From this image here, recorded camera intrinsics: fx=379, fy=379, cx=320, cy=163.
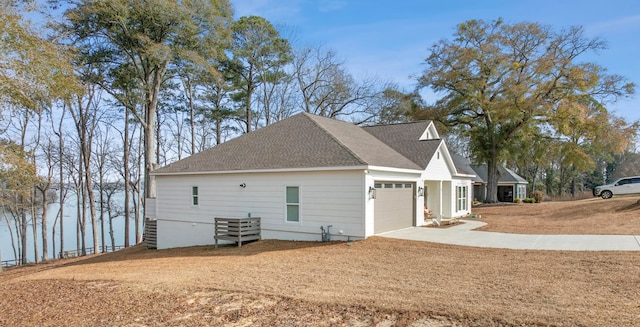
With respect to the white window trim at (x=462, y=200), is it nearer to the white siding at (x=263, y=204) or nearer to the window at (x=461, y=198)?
the window at (x=461, y=198)

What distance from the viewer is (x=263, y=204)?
1384 cm

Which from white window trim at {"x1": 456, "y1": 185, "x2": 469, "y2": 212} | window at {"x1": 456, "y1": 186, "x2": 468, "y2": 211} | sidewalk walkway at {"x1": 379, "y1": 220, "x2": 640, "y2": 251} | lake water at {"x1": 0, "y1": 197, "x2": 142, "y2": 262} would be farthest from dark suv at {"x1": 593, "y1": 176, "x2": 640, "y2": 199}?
lake water at {"x1": 0, "y1": 197, "x2": 142, "y2": 262}

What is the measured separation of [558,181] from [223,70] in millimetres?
46781

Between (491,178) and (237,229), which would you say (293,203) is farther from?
(491,178)

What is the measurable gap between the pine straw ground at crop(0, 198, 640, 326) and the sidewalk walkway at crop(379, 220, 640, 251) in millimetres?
935

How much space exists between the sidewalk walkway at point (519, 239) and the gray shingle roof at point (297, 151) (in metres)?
2.57

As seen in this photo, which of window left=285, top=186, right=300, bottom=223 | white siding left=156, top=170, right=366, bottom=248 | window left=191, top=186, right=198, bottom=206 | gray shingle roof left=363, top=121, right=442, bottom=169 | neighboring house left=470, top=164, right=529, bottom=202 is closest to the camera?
white siding left=156, top=170, right=366, bottom=248

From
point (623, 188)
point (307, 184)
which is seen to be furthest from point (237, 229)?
point (623, 188)

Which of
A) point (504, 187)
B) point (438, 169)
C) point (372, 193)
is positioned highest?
point (438, 169)

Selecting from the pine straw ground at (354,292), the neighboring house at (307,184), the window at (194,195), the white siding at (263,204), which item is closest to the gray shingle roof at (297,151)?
the neighboring house at (307,184)

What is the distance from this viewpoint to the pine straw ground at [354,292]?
520 centimetres

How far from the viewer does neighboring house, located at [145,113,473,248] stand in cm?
1234

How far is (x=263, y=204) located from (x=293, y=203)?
131 cm

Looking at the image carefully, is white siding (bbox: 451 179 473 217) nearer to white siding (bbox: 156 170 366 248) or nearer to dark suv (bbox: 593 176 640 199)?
white siding (bbox: 156 170 366 248)
